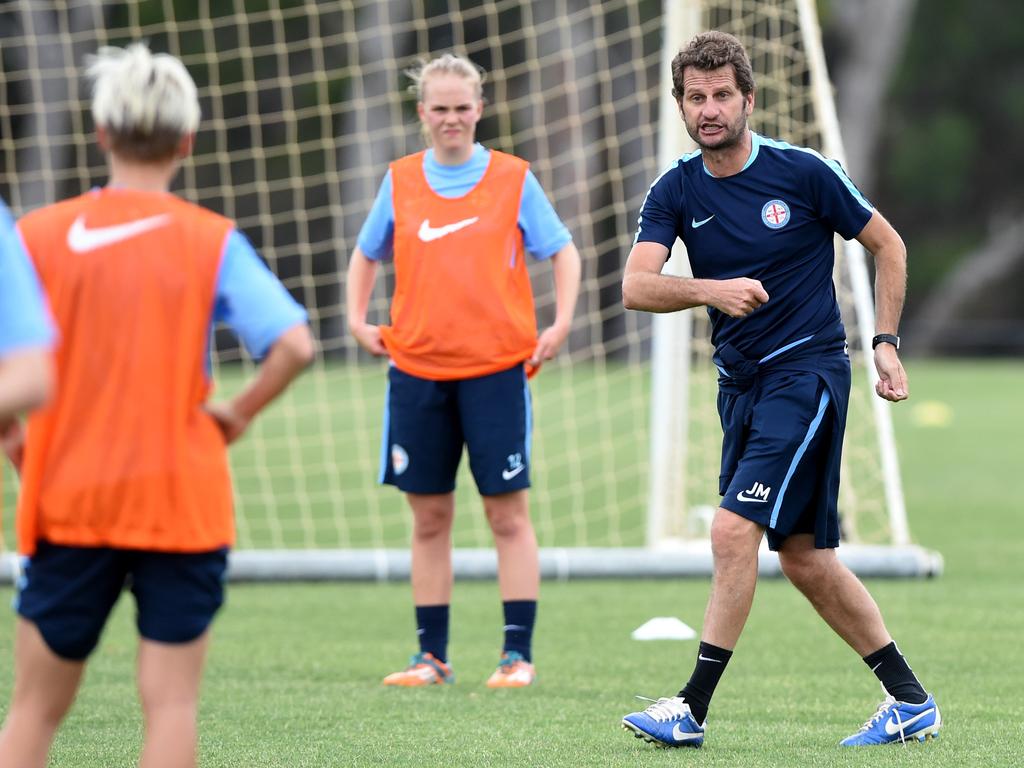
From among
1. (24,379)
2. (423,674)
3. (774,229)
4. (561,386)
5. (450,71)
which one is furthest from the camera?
(561,386)

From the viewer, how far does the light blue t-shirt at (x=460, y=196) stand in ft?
19.9

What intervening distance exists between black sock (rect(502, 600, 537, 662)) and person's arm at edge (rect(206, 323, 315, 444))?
9.29ft

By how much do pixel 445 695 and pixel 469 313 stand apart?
1294 millimetres

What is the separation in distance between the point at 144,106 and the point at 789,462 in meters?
2.25

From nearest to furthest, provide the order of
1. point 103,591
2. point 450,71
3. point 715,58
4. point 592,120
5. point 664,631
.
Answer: point 103,591, point 715,58, point 450,71, point 664,631, point 592,120

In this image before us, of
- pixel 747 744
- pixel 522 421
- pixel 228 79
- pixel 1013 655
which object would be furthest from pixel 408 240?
pixel 228 79

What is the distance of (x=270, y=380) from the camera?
11.1 feet

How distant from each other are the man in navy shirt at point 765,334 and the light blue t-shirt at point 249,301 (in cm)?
173

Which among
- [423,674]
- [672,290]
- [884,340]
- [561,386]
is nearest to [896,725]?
[884,340]

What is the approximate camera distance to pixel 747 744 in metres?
4.89

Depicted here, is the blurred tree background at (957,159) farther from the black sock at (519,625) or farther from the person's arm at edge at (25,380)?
the person's arm at edge at (25,380)

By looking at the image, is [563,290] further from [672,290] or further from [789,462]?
[789,462]

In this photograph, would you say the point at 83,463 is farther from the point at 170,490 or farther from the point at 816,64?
the point at 816,64

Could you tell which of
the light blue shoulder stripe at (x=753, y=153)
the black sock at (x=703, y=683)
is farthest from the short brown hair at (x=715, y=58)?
the black sock at (x=703, y=683)
